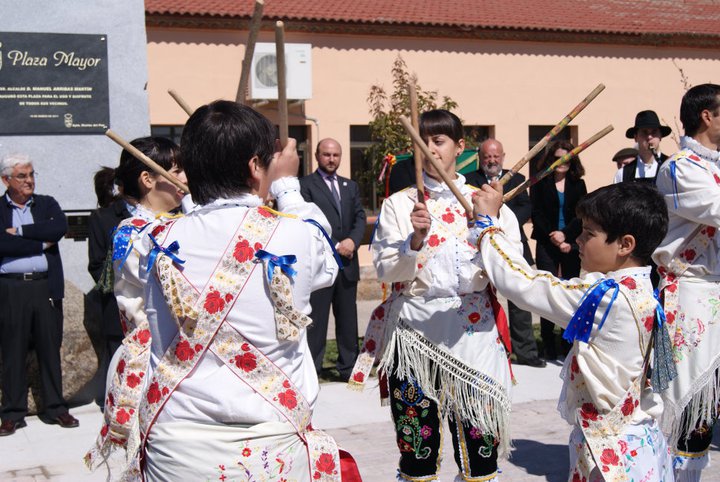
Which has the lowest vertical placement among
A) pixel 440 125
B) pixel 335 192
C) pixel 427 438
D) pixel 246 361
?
pixel 427 438

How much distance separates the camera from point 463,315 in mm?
3691

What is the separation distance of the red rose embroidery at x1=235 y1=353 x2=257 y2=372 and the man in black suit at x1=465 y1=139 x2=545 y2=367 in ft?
17.1

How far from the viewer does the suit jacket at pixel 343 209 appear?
24.7 feet

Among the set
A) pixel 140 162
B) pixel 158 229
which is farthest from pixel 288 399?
pixel 140 162

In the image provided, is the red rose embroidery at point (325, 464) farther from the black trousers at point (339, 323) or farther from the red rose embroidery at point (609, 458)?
the black trousers at point (339, 323)

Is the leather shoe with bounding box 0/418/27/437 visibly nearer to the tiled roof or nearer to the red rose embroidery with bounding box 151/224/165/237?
the red rose embroidery with bounding box 151/224/165/237

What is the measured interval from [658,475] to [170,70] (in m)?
10.9

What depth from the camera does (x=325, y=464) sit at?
7.63ft

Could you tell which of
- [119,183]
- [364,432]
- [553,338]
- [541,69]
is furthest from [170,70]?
[119,183]

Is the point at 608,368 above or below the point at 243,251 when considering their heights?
below

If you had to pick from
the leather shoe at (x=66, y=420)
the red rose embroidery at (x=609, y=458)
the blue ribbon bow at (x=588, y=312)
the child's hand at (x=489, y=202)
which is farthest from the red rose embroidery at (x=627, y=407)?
the leather shoe at (x=66, y=420)

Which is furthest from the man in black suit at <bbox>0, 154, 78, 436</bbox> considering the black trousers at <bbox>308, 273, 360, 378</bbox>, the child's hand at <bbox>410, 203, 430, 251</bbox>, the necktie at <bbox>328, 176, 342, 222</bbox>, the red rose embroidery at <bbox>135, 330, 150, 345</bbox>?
the child's hand at <bbox>410, 203, 430, 251</bbox>

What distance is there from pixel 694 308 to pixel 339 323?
147 inches

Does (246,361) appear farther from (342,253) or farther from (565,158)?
(342,253)
